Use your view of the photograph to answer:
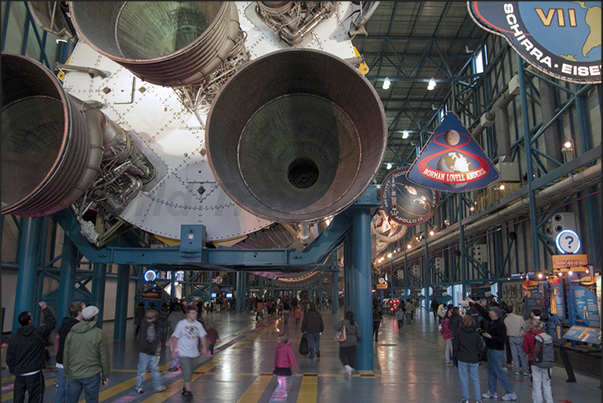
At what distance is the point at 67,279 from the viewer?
10.7 metres

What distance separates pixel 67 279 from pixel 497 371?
9315 mm

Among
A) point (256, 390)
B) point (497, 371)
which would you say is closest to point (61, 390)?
point (256, 390)

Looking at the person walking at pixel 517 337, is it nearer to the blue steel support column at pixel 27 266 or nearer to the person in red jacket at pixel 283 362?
the person in red jacket at pixel 283 362

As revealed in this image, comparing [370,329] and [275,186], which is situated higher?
[275,186]

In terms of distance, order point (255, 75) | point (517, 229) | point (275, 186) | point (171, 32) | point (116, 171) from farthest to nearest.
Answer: point (517, 229)
point (116, 171)
point (171, 32)
point (275, 186)
point (255, 75)

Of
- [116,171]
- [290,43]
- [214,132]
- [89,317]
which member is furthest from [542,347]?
[116,171]

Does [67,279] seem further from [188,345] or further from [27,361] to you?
[27,361]

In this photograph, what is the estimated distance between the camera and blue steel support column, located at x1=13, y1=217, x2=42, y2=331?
9.07 meters

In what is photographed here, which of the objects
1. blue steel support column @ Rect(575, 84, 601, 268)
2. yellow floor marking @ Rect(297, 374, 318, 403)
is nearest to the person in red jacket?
yellow floor marking @ Rect(297, 374, 318, 403)

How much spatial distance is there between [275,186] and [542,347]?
4.46 meters

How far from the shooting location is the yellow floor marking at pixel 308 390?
23.0 ft

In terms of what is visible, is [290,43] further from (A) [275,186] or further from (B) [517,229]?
(B) [517,229]

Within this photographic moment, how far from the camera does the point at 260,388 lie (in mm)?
7738

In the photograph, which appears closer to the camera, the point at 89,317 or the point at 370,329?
the point at 89,317
